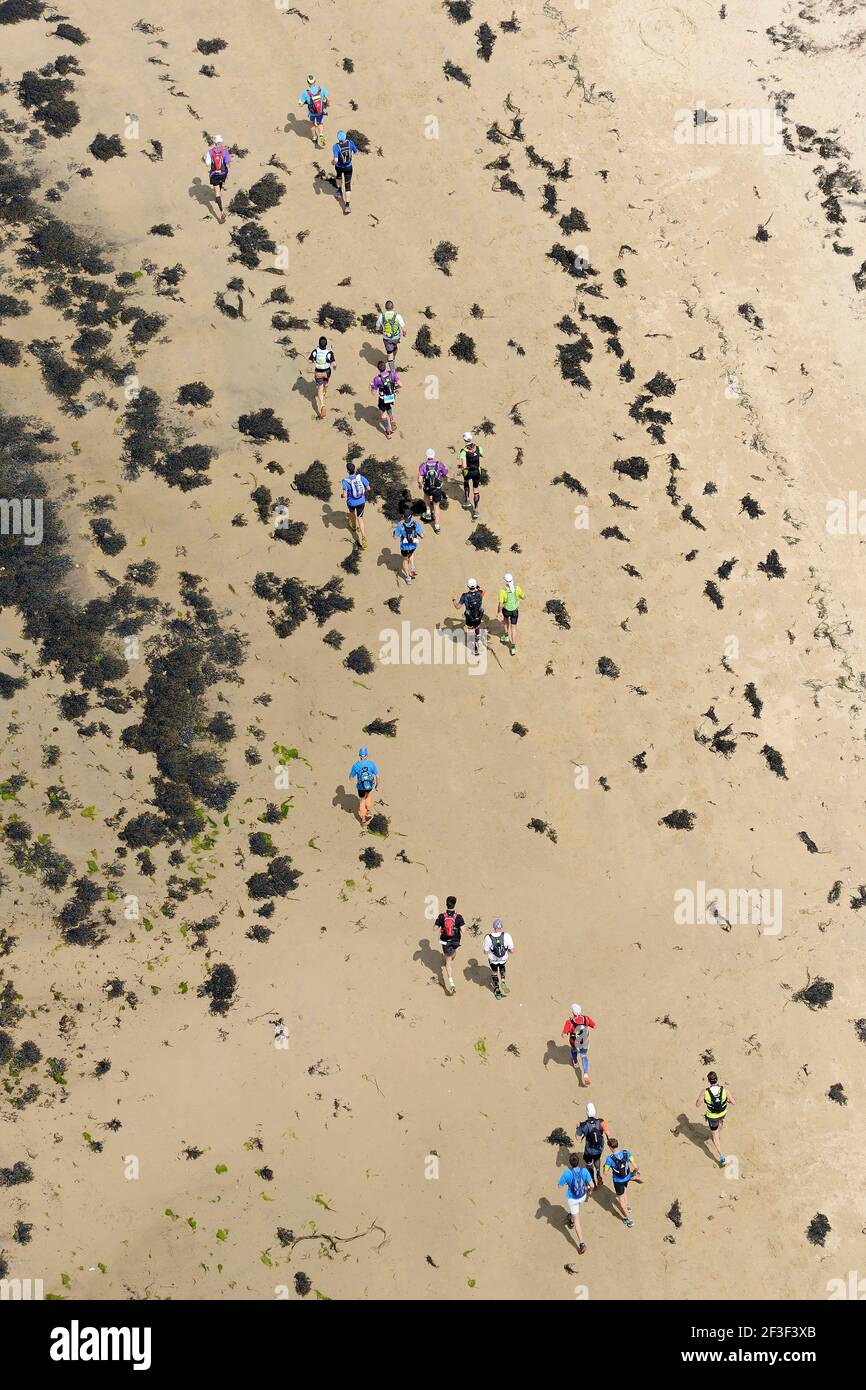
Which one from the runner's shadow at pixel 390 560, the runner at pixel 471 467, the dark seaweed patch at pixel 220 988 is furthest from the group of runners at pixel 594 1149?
the runner at pixel 471 467

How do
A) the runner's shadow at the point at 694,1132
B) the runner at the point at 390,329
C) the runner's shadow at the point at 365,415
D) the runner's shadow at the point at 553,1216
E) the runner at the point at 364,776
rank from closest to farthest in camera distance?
the runner's shadow at the point at 553,1216
the runner's shadow at the point at 694,1132
the runner at the point at 364,776
the runner at the point at 390,329
the runner's shadow at the point at 365,415

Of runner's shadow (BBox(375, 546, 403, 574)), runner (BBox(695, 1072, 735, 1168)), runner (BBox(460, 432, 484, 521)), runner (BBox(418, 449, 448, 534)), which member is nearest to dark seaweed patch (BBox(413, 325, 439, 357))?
runner (BBox(460, 432, 484, 521))

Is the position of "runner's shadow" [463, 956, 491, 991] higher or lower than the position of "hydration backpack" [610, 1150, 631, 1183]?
higher

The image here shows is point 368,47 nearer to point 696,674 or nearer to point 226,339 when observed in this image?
point 226,339

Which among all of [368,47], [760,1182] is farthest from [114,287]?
[760,1182]

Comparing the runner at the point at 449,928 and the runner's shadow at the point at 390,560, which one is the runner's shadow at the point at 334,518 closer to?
the runner's shadow at the point at 390,560

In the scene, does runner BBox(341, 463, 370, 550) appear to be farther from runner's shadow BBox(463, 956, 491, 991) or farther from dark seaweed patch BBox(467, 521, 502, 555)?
runner's shadow BBox(463, 956, 491, 991)

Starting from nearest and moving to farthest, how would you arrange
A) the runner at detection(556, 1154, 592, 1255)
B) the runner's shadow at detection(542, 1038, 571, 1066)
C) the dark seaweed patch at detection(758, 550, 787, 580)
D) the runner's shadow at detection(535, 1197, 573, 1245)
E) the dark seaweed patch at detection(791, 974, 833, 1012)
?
the runner at detection(556, 1154, 592, 1255) → the runner's shadow at detection(535, 1197, 573, 1245) → the runner's shadow at detection(542, 1038, 571, 1066) → the dark seaweed patch at detection(791, 974, 833, 1012) → the dark seaweed patch at detection(758, 550, 787, 580)
